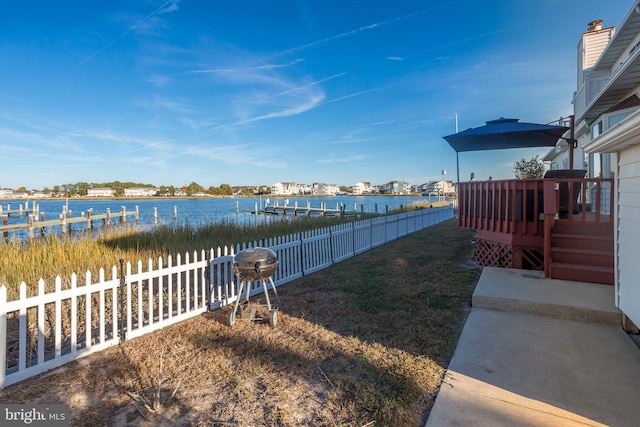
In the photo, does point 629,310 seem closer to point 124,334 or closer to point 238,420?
point 238,420

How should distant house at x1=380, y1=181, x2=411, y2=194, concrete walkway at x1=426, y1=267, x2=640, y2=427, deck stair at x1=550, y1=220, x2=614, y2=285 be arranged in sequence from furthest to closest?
distant house at x1=380, y1=181, x2=411, y2=194 → deck stair at x1=550, y1=220, x2=614, y2=285 → concrete walkway at x1=426, y1=267, x2=640, y2=427

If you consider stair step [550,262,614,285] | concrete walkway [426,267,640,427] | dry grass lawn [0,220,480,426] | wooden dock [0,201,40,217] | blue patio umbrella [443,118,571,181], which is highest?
blue patio umbrella [443,118,571,181]

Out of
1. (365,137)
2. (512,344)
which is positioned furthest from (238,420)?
(365,137)

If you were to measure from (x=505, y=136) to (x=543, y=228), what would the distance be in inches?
140

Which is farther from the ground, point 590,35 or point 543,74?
point 590,35

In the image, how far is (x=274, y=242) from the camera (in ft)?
18.6

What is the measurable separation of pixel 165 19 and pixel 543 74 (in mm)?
15565

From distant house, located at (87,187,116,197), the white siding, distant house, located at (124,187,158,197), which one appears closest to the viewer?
the white siding

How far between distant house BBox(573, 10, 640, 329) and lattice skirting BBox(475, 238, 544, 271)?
1.97 m

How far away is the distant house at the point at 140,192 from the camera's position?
336 feet

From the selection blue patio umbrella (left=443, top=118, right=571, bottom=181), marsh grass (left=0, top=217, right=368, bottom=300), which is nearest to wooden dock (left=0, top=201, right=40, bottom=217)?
marsh grass (left=0, top=217, right=368, bottom=300)

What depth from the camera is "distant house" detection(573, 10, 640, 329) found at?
9.29 feet

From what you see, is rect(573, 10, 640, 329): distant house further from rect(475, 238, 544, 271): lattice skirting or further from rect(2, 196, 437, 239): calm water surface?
rect(2, 196, 437, 239): calm water surface

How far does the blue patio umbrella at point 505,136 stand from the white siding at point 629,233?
179 inches
